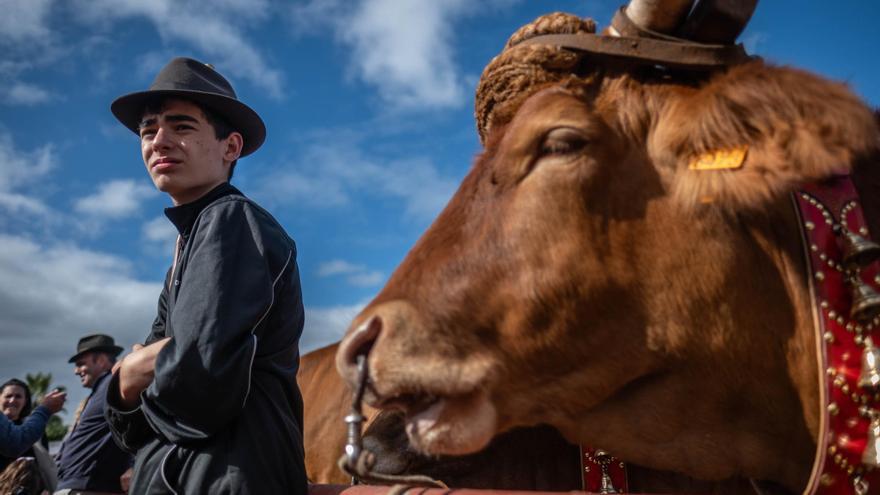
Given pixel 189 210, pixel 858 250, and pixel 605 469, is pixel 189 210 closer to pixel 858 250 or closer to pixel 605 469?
pixel 605 469

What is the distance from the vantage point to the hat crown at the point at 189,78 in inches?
111

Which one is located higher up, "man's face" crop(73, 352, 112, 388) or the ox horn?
"man's face" crop(73, 352, 112, 388)

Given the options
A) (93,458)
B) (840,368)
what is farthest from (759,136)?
(93,458)

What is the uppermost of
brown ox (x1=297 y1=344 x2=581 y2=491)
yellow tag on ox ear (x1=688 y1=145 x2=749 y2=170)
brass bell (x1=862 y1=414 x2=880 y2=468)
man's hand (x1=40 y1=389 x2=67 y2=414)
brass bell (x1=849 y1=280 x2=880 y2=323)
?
man's hand (x1=40 y1=389 x2=67 y2=414)

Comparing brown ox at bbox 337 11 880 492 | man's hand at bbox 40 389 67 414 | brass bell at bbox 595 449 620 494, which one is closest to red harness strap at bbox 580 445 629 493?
brass bell at bbox 595 449 620 494

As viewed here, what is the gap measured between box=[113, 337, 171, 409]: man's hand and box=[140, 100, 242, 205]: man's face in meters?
0.75

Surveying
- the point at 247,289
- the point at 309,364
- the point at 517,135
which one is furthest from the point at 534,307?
the point at 309,364

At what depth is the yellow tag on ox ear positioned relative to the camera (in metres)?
2.10

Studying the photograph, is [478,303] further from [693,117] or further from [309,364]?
[309,364]

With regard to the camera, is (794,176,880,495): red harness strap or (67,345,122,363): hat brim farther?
(67,345,122,363): hat brim

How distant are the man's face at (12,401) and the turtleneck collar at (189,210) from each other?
651 cm

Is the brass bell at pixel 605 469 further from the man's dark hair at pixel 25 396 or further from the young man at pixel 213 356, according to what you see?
the man's dark hair at pixel 25 396

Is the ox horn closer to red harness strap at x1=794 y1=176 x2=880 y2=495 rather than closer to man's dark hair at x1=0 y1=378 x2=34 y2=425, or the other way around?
red harness strap at x1=794 y1=176 x2=880 y2=495

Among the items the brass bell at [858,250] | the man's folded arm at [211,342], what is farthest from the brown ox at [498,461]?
the brass bell at [858,250]
